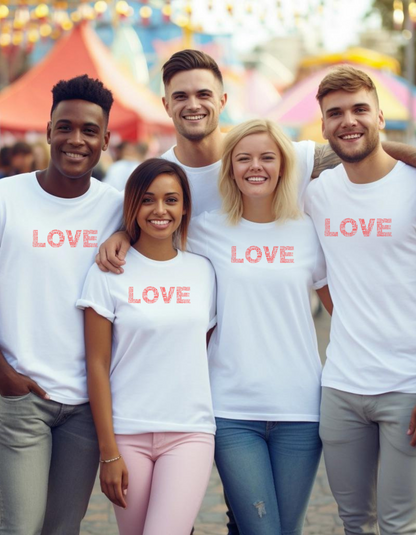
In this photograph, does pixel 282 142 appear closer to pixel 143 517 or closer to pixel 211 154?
pixel 211 154

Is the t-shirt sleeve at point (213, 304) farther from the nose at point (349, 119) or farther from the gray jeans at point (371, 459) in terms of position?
the nose at point (349, 119)

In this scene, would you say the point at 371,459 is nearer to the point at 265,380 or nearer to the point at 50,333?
the point at 265,380

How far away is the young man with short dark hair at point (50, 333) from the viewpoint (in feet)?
11.0

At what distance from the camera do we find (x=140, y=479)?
134 inches

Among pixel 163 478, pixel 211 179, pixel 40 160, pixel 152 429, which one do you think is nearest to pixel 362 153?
pixel 211 179

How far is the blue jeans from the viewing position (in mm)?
3529

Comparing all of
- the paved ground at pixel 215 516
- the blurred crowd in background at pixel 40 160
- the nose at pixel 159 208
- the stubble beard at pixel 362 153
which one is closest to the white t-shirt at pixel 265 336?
the nose at pixel 159 208

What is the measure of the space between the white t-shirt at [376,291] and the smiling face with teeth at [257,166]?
378 millimetres

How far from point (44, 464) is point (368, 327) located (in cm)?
149

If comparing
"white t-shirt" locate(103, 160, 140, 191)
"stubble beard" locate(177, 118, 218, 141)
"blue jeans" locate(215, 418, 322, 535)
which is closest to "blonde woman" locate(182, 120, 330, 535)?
"blue jeans" locate(215, 418, 322, 535)

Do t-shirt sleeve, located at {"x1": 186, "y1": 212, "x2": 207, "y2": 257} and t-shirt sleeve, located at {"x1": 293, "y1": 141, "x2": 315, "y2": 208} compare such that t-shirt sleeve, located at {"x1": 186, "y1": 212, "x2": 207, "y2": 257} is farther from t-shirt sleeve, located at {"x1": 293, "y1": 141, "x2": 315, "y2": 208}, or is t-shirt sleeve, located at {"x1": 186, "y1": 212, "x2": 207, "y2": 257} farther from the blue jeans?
the blue jeans

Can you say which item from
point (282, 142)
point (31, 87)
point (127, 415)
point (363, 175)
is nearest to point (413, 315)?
point (363, 175)

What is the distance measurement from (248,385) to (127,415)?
552mm

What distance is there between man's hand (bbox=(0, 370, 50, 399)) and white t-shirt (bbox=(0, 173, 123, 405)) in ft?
0.11
